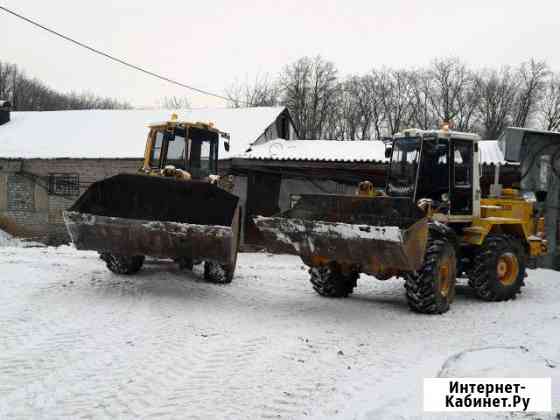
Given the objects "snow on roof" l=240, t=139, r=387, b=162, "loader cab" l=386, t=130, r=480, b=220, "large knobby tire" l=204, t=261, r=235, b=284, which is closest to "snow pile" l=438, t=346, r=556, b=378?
"loader cab" l=386, t=130, r=480, b=220

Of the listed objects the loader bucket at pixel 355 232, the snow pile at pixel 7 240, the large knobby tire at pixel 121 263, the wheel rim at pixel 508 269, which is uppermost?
the loader bucket at pixel 355 232

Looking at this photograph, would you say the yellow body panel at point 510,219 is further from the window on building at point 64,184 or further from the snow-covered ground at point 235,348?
the window on building at point 64,184

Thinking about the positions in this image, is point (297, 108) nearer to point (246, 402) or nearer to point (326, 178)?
point (326, 178)

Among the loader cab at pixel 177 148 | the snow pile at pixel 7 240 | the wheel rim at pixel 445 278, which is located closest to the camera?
the wheel rim at pixel 445 278

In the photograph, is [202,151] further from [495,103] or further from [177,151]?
[495,103]

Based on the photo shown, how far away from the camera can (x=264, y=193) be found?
1714 centimetres

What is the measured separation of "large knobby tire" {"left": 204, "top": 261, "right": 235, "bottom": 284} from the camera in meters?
9.16

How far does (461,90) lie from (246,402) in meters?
46.3

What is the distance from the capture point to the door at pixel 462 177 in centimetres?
816

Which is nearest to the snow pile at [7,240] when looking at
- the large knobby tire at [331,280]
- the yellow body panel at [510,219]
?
the large knobby tire at [331,280]

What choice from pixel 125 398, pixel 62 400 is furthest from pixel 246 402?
pixel 62 400

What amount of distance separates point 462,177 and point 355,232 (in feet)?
8.22

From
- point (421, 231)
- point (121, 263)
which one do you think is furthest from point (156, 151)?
point (421, 231)

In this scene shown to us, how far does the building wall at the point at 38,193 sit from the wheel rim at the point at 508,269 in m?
13.4
